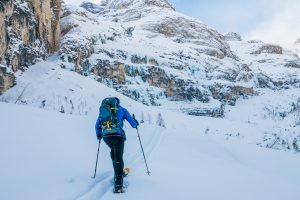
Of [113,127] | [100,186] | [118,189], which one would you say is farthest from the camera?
[113,127]

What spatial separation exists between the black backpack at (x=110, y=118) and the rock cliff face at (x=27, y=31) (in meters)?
35.8

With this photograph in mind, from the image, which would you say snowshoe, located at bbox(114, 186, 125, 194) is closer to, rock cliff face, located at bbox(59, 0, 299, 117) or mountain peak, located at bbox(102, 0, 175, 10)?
rock cliff face, located at bbox(59, 0, 299, 117)

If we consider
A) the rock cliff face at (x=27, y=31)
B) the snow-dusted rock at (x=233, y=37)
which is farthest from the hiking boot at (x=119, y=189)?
the snow-dusted rock at (x=233, y=37)

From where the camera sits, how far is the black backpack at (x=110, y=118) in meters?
Answer: 7.45

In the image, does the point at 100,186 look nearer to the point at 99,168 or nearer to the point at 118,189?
the point at 118,189

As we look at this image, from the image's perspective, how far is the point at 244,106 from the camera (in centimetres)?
9088

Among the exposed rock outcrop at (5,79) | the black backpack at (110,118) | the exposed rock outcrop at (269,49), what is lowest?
the black backpack at (110,118)

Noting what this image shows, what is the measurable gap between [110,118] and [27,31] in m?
45.5

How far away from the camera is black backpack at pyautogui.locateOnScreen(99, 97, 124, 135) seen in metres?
7.45

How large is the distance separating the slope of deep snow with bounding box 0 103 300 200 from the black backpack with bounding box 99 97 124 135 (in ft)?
3.05

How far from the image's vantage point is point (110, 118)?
7.46m

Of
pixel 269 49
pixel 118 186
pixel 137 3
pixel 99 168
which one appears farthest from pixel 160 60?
pixel 269 49

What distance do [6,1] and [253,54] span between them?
118 metres

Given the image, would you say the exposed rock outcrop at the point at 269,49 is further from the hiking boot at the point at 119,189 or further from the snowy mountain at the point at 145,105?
the hiking boot at the point at 119,189
